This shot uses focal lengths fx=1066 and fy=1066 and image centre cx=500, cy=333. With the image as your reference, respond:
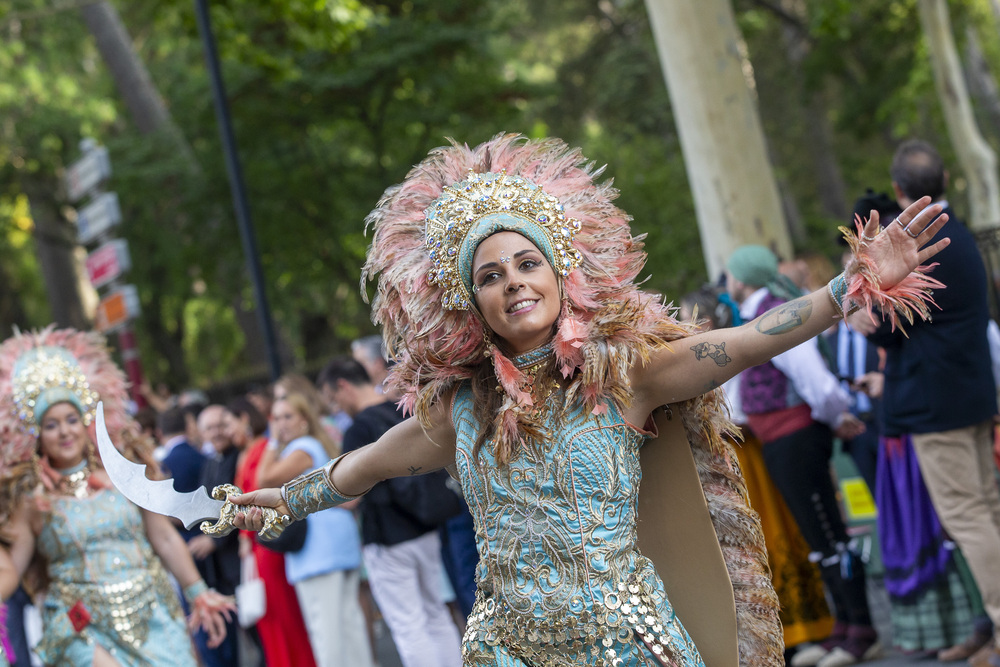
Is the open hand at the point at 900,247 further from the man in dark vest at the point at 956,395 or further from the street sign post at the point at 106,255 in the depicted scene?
the street sign post at the point at 106,255

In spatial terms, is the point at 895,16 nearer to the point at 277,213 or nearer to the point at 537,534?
the point at 277,213

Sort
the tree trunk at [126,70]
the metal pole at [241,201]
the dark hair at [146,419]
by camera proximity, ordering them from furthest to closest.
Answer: the tree trunk at [126,70] → the metal pole at [241,201] → the dark hair at [146,419]

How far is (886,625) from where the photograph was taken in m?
6.97

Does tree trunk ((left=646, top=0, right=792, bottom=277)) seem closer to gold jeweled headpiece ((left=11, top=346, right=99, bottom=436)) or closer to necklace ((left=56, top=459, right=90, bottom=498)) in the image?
gold jeweled headpiece ((left=11, top=346, right=99, bottom=436))

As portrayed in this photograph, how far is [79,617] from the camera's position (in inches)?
202

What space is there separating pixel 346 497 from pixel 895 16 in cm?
1875

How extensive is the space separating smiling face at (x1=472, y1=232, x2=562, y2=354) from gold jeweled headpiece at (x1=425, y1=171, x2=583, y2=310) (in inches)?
1.2

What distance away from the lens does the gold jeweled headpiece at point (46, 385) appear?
5.28 metres

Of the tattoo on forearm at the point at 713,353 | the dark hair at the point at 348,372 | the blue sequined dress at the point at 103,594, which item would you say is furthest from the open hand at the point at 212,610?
the tattoo on forearm at the point at 713,353

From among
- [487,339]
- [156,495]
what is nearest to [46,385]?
[156,495]

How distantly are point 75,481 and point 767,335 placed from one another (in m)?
3.81

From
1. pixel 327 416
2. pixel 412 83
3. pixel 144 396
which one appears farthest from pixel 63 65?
pixel 327 416

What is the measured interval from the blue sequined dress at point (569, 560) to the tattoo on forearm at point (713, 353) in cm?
30

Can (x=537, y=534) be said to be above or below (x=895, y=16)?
below
